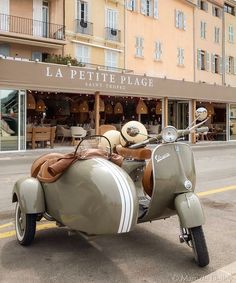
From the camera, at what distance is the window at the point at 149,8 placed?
30.4 m

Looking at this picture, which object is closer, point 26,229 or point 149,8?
point 26,229

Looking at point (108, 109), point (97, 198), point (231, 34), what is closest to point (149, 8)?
point (108, 109)

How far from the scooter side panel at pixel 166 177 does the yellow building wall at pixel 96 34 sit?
23410mm

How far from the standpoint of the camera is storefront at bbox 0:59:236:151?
17.7 meters

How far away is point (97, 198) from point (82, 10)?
25.4 metres

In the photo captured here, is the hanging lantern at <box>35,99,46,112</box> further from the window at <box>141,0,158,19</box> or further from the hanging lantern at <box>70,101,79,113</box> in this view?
the window at <box>141,0,158,19</box>

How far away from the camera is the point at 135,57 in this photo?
30.5 meters

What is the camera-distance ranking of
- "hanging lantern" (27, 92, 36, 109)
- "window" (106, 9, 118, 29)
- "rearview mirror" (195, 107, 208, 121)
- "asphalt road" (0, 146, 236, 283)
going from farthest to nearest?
"window" (106, 9, 118, 29)
"hanging lantern" (27, 92, 36, 109)
"rearview mirror" (195, 107, 208, 121)
"asphalt road" (0, 146, 236, 283)

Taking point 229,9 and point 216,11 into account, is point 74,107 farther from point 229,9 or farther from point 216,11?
point 229,9

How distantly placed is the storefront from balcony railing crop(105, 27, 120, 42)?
6.48 meters

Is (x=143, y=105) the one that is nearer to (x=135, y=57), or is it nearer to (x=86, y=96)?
(x=86, y=96)

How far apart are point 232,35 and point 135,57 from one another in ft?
48.1

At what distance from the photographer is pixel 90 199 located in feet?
12.7

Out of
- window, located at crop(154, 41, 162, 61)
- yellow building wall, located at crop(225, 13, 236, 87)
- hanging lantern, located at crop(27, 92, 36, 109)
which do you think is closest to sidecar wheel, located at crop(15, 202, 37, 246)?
hanging lantern, located at crop(27, 92, 36, 109)
